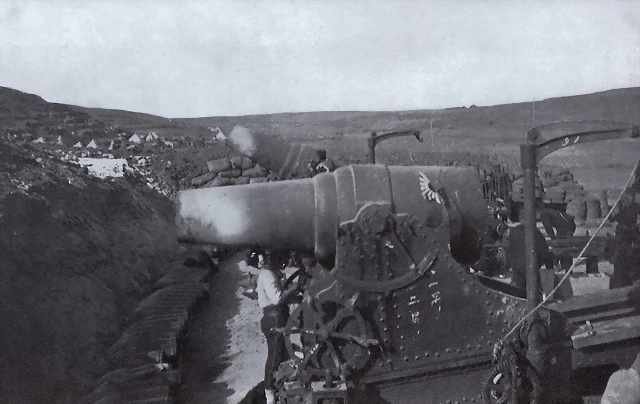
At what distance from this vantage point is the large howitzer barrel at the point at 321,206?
14.6ft

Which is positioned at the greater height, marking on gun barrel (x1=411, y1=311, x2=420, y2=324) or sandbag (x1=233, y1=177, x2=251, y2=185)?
sandbag (x1=233, y1=177, x2=251, y2=185)

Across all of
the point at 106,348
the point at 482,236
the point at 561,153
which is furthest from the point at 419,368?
the point at 561,153

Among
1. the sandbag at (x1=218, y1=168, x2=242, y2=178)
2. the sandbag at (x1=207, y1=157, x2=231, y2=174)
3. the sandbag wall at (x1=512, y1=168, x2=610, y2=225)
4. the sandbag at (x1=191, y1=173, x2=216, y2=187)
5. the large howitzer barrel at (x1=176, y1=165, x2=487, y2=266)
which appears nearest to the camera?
the large howitzer barrel at (x1=176, y1=165, x2=487, y2=266)

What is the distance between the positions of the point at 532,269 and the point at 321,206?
1795 millimetres

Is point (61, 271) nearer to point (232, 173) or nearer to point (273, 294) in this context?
point (273, 294)

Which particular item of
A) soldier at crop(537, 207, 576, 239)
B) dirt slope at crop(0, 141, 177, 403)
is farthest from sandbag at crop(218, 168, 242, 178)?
soldier at crop(537, 207, 576, 239)

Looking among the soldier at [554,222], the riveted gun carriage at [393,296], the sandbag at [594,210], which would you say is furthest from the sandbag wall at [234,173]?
the riveted gun carriage at [393,296]

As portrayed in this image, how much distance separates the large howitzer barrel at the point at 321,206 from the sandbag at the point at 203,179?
13.1 meters

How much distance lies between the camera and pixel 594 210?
16.2m

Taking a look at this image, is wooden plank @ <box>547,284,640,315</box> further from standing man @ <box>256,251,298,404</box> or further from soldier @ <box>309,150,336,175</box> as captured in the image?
soldier @ <box>309,150,336,175</box>

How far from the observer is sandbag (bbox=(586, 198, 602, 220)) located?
16.2 m

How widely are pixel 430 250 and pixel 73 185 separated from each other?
9814 millimetres

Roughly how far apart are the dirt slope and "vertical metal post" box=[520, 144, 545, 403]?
16.8 feet

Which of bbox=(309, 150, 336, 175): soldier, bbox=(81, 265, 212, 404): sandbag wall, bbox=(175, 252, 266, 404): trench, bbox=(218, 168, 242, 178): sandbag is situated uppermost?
bbox=(309, 150, 336, 175): soldier
